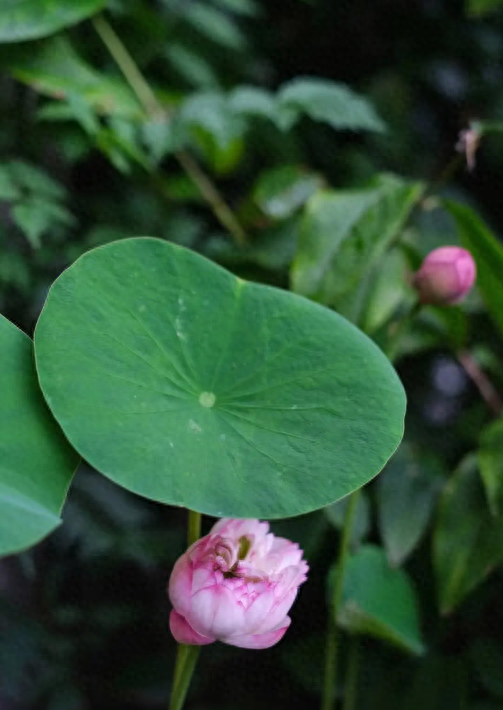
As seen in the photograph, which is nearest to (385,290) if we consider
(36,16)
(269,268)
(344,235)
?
(344,235)

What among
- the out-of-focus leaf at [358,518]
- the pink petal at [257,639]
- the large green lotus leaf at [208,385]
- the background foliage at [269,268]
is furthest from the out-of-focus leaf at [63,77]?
the pink petal at [257,639]

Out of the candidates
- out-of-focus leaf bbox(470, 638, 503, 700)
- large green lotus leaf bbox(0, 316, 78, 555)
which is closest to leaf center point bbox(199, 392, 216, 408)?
large green lotus leaf bbox(0, 316, 78, 555)

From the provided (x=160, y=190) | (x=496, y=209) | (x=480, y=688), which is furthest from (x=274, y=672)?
(x=496, y=209)

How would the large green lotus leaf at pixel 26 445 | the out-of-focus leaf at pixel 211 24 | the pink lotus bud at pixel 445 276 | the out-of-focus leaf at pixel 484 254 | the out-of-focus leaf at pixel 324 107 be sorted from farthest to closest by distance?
the out-of-focus leaf at pixel 211 24, the out-of-focus leaf at pixel 324 107, the out-of-focus leaf at pixel 484 254, the pink lotus bud at pixel 445 276, the large green lotus leaf at pixel 26 445

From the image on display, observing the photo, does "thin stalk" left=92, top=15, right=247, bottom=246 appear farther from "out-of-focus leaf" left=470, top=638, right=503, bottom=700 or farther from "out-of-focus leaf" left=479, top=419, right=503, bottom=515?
"out-of-focus leaf" left=470, top=638, right=503, bottom=700

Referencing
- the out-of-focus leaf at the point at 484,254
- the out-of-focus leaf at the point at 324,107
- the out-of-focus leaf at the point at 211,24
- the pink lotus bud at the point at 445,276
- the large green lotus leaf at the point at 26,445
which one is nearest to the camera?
the large green lotus leaf at the point at 26,445

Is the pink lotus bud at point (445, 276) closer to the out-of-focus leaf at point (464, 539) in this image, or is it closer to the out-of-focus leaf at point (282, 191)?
the out-of-focus leaf at point (464, 539)

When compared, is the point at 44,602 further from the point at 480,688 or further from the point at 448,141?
the point at 448,141
